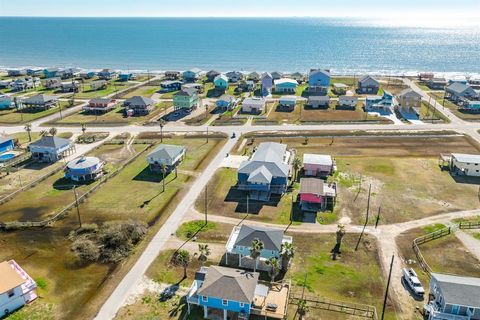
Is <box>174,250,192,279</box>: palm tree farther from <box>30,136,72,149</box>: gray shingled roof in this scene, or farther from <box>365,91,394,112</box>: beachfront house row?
<box>365,91,394,112</box>: beachfront house row

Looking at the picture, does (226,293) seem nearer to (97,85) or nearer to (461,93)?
(461,93)

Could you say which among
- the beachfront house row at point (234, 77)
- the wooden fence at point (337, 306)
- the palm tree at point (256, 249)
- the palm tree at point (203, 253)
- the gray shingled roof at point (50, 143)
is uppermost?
the beachfront house row at point (234, 77)

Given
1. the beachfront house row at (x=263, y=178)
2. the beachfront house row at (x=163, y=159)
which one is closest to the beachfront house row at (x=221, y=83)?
the beachfront house row at (x=163, y=159)

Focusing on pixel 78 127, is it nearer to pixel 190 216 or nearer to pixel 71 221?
pixel 71 221

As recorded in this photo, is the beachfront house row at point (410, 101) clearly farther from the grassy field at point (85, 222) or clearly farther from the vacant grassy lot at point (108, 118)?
the vacant grassy lot at point (108, 118)

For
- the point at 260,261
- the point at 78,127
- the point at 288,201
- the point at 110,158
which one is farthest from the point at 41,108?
the point at 260,261

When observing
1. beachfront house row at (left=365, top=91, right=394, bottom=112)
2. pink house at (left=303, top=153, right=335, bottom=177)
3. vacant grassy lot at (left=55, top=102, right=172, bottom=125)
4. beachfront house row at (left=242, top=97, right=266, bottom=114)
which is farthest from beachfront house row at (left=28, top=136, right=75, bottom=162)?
beachfront house row at (left=365, top=91, right=394, bottom=112)
